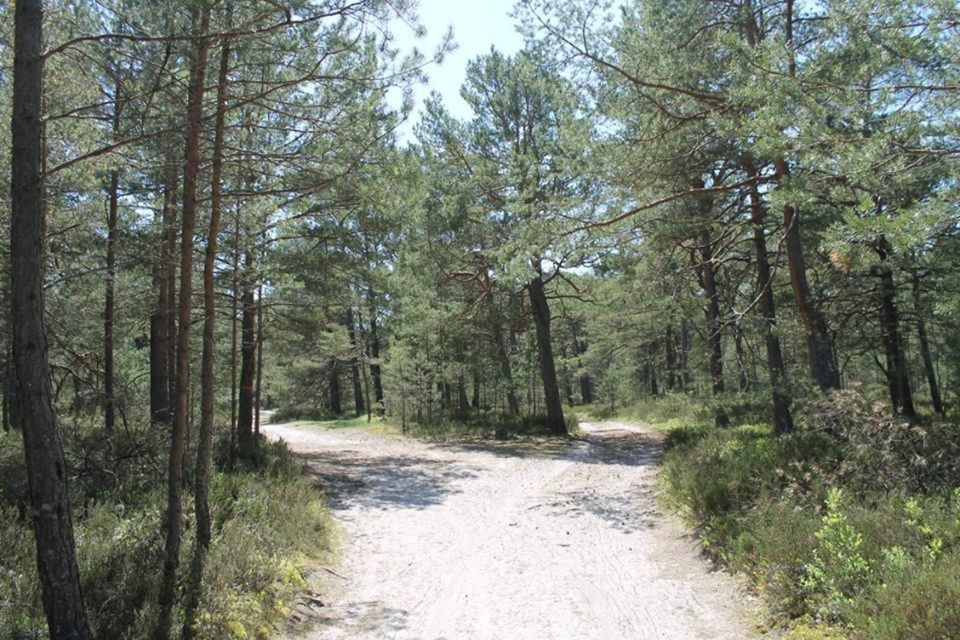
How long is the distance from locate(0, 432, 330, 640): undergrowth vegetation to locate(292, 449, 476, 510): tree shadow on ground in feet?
5.09

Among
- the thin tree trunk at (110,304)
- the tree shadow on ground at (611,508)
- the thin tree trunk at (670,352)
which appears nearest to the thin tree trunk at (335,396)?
the thin tree trunk at (670,352)

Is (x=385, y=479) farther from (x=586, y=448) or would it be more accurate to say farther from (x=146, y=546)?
(x=146, y=546)

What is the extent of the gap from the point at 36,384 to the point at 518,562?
16.9 ft

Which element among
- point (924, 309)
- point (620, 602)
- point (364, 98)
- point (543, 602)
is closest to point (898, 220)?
point (620, 602)

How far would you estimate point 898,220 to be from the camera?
13.7 ft

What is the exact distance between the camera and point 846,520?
5.21m

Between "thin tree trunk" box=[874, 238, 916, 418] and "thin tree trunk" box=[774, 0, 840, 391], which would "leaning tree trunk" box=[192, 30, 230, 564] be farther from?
"thin tree trunk" box=[874, 238, 916, 418]

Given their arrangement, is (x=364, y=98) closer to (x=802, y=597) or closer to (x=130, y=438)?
(x=130, y=438)

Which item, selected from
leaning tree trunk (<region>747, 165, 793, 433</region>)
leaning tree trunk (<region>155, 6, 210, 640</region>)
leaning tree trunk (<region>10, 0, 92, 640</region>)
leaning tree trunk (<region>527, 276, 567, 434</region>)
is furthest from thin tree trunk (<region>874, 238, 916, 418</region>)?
leaning tree trunk (<region>10, 0, 92, 640</region>)

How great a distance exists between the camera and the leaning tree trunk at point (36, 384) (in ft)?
12.3

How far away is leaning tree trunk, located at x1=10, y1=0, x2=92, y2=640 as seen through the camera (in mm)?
3744

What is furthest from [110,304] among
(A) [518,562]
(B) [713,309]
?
(B) [713,309]

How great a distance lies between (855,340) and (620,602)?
9.95 m

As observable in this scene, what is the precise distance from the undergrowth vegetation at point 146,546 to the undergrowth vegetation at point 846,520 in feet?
14.9
